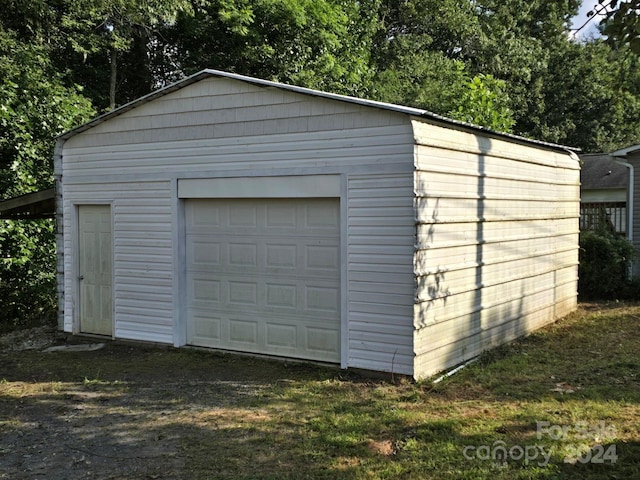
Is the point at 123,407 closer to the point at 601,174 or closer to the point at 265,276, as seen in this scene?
the point at 265,276

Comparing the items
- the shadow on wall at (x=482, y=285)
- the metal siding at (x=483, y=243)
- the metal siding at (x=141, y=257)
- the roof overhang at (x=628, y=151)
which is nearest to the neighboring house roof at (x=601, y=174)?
the roof overhang at (x=628, y=151)

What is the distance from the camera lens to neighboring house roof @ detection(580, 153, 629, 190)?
2227 cm

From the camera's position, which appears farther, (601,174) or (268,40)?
(601,174)

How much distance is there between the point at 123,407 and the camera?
6203 millimetres

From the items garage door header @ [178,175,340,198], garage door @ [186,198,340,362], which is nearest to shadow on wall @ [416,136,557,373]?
garage door @ [186,198,340,362]

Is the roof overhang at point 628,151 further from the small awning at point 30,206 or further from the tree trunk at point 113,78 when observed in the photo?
the tree trunk at point 113,78

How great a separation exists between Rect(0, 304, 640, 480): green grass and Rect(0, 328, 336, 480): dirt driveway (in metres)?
0.03

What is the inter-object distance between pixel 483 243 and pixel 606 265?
6.41 m

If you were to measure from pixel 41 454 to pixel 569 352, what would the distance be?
6.61 m

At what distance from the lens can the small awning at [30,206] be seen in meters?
9.58

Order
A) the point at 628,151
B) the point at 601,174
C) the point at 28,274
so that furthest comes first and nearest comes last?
the point at 601,174 < the point at 628,151 < the point at 28,274

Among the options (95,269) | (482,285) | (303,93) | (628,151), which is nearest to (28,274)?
(95,269)

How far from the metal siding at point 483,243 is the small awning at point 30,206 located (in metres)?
5.91

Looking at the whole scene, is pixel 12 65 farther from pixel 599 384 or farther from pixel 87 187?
pixel 599 384
